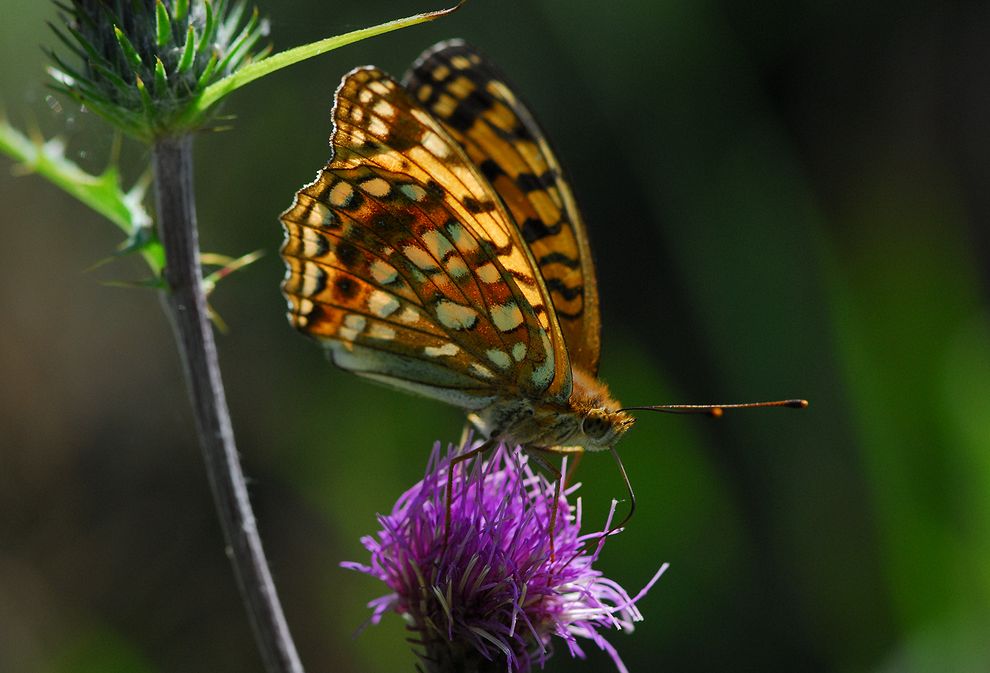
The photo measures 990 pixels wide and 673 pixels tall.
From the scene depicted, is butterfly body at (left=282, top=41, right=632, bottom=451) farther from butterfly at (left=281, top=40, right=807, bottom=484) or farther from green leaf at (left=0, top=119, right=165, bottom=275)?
green leaf at (left=0, top=119, right=165, bottom=275)

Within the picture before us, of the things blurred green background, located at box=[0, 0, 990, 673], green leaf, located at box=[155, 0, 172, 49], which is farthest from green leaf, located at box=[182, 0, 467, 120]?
blurred green background, located at box=[0, 0, 990, 673]

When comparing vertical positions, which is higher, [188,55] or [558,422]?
[188,55]

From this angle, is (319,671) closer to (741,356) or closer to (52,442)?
(52,442)

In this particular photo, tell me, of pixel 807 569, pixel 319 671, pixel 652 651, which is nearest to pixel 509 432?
pixel 652 651

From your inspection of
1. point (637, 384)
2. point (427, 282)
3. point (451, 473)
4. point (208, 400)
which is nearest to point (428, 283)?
point (427, 282)

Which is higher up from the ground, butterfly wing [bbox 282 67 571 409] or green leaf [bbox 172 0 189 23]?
green leaf [bbox 172 0 189 23]

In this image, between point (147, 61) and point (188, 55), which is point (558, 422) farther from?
point (147, 61)
